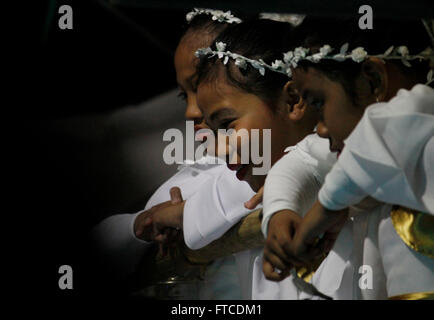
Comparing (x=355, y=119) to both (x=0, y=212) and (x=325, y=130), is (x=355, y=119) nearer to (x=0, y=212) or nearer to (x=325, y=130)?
(x=325, y=130)

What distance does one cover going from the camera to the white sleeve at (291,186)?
1188mm

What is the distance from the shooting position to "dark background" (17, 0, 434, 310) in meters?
1.53

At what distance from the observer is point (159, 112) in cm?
155

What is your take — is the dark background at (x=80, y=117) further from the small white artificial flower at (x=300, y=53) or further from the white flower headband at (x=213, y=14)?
the small white artificial flower at (x=300, y=53)

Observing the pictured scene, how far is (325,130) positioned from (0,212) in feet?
2.27

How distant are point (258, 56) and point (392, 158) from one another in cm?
42

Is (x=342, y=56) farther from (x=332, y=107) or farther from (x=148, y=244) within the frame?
(x=148, y=244)

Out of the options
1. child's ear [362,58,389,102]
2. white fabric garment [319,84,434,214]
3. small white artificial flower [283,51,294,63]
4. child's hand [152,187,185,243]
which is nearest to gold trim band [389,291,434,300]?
white fabric garment [319,84,434,214]

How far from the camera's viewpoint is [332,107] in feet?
3.78

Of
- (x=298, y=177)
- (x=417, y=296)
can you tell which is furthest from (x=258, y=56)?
(x=417, y=296)

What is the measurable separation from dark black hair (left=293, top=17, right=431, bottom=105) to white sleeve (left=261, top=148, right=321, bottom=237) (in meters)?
0.16

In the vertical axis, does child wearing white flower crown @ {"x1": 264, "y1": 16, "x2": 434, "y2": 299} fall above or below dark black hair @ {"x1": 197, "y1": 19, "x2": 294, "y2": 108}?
below

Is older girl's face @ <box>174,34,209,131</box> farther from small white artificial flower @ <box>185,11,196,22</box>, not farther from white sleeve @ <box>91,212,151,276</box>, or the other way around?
white sleeve @ <box>91,212,151,276</box>

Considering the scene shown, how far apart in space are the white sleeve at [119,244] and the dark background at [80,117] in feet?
0.07
